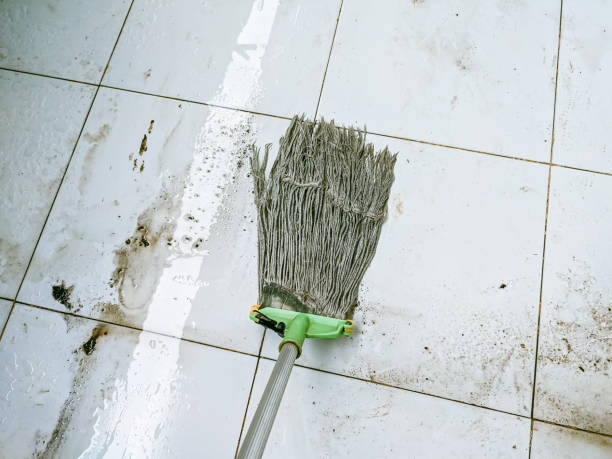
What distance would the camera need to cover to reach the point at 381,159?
1.00 meters

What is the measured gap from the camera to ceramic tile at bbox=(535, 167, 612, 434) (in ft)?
2.92

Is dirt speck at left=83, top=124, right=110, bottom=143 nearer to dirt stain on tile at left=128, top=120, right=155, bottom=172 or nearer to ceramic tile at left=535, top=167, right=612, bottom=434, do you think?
dirt stain on tile at left=128, top=120, right=155, bottom=172

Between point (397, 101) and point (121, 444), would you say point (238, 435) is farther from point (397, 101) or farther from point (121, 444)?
point (397, 101)

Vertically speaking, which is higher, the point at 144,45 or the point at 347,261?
the point at 144,45

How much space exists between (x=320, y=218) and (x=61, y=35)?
32.5 inches

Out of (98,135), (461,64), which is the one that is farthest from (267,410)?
(461,64)

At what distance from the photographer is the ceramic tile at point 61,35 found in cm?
115

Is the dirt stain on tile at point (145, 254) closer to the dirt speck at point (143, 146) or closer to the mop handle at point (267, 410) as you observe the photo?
the dirt speck at point (143, 146)

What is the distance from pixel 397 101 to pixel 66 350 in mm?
896

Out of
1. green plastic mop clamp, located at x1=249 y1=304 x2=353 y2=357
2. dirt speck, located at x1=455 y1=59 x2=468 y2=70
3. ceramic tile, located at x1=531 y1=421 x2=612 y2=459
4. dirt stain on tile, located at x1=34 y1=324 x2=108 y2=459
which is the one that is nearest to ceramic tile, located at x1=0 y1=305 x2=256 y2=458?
dirt stain on tile, located at x1=34 y1=324 x2=108 y2=459

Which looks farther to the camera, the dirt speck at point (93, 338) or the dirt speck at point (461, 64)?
the dirt speck at point (461, 64)

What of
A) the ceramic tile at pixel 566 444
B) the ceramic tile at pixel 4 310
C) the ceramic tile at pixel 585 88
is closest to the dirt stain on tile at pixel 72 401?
the ceramic tile at pixel 4 310

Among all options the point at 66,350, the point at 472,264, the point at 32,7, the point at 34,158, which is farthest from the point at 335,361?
the point at 32,7

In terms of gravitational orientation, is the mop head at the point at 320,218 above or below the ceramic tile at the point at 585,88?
below
